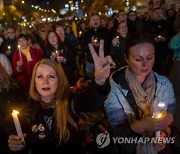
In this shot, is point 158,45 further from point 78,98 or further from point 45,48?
point 78,98

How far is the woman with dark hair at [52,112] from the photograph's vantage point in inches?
112

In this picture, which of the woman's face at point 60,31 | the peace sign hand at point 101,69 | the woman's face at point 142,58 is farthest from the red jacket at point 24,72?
the peace sign hand at point 101,69

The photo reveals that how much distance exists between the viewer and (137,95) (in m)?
2.80

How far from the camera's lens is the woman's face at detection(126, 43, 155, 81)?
286 centimetres

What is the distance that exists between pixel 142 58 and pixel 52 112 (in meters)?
0.99

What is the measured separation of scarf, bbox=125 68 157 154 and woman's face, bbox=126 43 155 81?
0.25ft

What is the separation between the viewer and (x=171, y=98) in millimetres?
2912

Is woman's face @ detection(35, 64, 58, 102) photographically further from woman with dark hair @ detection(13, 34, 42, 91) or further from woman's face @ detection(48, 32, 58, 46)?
woman's face @ detection(48, 32, 58, 46)

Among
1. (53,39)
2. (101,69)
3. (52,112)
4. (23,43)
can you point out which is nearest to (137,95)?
(101,69)

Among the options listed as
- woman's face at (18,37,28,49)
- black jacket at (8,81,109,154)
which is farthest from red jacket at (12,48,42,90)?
black jacket at (8,81,109,154)

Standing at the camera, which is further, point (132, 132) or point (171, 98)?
Result: point (171, 98)

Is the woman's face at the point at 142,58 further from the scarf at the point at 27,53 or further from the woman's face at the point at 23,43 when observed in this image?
the woman's face at the point at 23,43

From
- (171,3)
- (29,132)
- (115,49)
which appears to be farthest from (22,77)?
(171,3)

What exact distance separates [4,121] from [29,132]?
520mm
